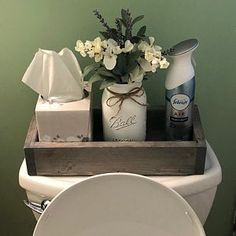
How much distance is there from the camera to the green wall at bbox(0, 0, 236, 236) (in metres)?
1.01

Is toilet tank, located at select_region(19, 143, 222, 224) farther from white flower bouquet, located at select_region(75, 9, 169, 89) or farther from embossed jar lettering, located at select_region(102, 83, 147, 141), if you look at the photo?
white flower bouquet, located at select_region(75, 9, 169, 89)

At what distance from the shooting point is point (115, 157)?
93cm

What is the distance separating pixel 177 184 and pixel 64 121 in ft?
0.94

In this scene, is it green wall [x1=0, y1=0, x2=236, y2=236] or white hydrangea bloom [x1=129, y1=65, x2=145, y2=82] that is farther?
green wall [x1=0, y1=0, x2=236, y2=236]

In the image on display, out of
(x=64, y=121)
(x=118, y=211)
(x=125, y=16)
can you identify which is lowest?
(x=118, y=211)

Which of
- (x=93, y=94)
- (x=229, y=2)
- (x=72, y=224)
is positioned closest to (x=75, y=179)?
(x=72, y=224)

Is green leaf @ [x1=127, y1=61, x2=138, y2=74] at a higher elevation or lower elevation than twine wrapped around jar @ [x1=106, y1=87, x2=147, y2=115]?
higher

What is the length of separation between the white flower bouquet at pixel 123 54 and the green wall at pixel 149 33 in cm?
12

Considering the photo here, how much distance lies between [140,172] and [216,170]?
0.59 feet

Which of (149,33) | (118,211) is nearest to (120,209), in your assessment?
(118,211)

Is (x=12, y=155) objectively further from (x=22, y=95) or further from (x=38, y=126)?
(x=38, y=126)

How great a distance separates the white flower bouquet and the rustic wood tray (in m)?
0.14

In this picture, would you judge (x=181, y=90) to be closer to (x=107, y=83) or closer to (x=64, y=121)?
(x=107, y=83)

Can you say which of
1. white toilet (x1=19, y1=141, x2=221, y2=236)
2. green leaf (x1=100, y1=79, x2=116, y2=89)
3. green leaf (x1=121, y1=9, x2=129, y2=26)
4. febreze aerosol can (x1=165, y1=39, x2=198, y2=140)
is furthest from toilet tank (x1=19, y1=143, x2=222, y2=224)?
green leaf (x1=121, y1=9, x2=129, y2=26)
